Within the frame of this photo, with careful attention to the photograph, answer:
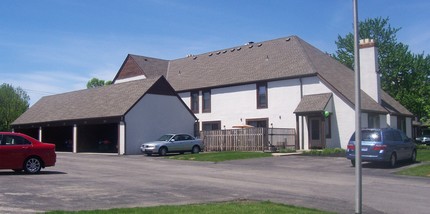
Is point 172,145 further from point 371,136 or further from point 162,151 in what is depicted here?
point 371,136

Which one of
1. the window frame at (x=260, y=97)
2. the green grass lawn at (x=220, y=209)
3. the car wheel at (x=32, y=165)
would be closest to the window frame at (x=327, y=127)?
the window frame at (x=260, y=97)

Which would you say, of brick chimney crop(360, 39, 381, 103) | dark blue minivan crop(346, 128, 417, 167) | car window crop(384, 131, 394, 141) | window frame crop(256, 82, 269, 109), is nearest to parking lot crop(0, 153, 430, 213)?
dark blue minivan crop(346, 128, 417, 167)

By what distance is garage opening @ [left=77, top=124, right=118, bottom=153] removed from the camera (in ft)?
130

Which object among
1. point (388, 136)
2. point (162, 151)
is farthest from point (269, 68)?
point (388, 136)

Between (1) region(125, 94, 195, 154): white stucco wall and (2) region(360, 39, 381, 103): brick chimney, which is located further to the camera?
(2) region(360, 39, 381, 103): brick chimney

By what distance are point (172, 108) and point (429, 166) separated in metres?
20.7

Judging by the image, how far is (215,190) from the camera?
1378cm

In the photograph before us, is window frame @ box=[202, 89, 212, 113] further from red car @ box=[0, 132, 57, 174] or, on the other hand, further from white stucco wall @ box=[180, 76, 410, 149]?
red car @ box=[0, 132, 57, 174]

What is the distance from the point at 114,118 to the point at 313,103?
555 inches

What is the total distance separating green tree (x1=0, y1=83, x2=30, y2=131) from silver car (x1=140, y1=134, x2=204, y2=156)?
3627 cm

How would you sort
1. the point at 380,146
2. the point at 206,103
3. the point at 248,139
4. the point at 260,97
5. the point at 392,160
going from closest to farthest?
the point at 380,146
the point at 392,160
the point at 248,139
the point at 260,97
the point at 206,103

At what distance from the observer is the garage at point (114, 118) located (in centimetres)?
3488

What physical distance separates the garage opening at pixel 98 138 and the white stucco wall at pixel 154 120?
449 centimetres

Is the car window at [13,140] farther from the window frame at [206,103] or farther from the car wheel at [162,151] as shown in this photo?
the window frame at [206,103]
